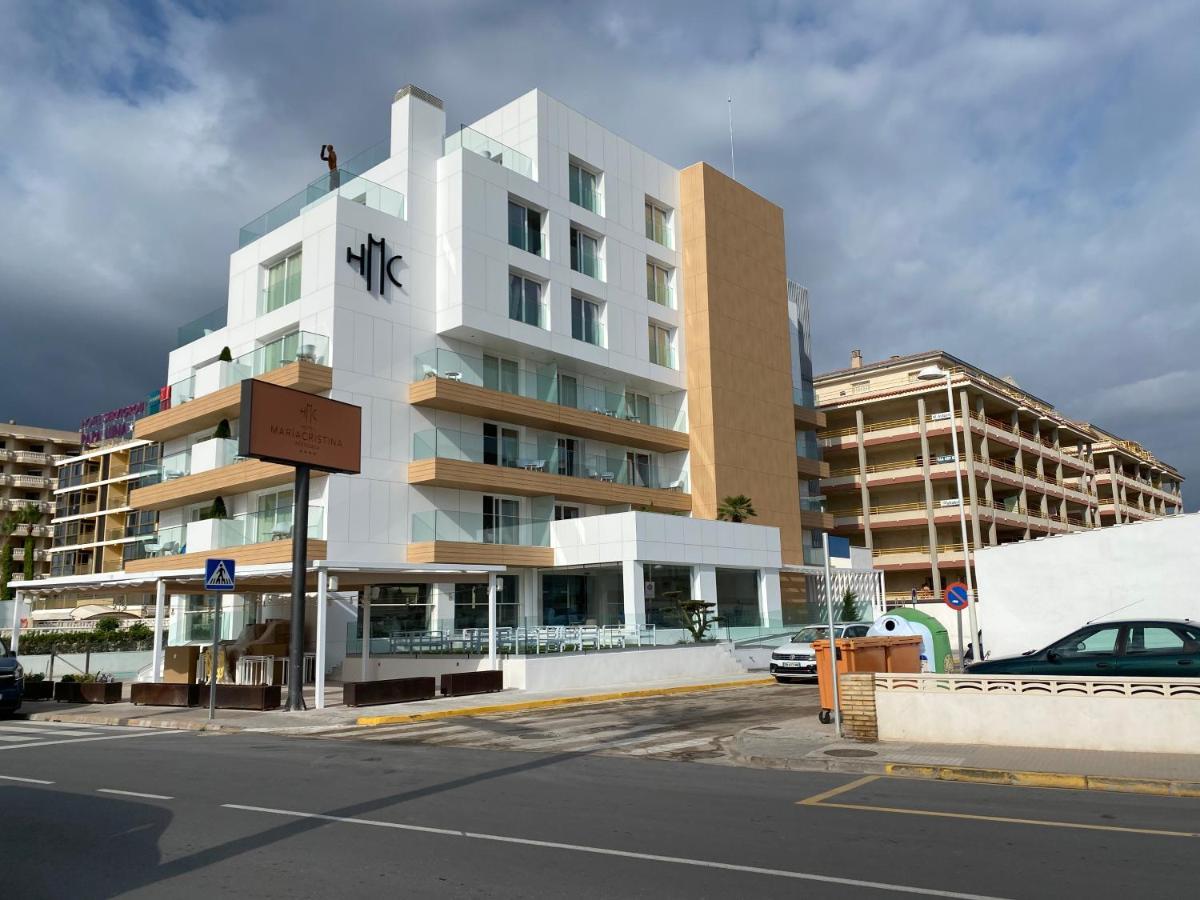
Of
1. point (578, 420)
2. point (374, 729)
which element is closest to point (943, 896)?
point (374, 729)

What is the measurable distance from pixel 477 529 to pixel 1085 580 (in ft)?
64.5

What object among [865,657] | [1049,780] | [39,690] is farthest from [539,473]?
[1049,780]

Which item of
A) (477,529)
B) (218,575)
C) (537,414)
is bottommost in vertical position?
(218,575)

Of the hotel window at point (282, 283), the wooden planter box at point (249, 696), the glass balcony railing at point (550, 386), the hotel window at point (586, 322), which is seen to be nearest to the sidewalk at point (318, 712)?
the wooden planter box at point (249, 696)

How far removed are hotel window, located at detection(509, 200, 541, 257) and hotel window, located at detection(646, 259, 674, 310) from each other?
6891mm

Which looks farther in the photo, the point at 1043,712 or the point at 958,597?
the point at 958,597

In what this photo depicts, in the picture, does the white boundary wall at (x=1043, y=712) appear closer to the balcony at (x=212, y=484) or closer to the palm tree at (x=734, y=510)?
the balcony at (x=212, y=484)

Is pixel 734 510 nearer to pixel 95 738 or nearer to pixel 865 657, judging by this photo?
pixel 865 657

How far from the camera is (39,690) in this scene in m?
26.1

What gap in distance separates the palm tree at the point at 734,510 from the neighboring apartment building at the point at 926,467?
19059mm

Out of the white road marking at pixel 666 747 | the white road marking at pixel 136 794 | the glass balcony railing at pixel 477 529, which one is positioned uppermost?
the glass balcony railing at pixel 477 529

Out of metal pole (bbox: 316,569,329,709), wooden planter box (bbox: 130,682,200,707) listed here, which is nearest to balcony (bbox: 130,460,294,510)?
wooden planter box (bbox: 130,682,200,707)

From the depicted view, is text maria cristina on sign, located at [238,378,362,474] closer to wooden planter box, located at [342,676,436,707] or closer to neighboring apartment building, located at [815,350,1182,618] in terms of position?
wooden planter box, located at [342,676,436,707]

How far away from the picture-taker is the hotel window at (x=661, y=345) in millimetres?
43344
